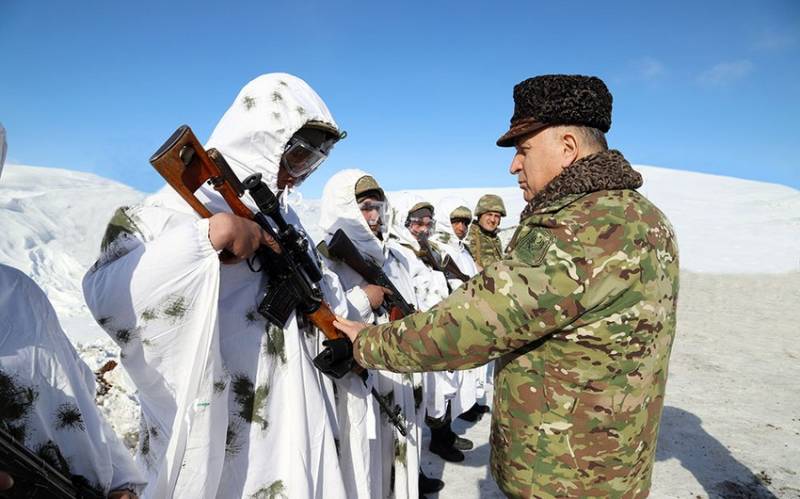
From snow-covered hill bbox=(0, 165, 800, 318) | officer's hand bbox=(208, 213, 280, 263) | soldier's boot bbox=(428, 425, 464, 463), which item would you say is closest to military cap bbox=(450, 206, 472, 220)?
snow-covered hill bbox=(0, 165, 800, 318)

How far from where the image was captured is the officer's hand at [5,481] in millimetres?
943

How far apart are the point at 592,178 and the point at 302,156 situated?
1216 millimetres

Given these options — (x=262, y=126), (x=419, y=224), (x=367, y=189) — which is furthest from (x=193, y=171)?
(x=419, y=224)

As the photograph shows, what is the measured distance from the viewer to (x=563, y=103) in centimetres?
152

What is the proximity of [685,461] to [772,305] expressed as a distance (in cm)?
958

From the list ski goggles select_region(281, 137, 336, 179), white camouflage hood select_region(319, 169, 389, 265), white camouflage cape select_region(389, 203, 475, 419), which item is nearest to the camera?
ski goggles select_region(281, 137, 336, 179)

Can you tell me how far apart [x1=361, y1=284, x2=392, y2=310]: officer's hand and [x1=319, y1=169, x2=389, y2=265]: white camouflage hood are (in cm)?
43

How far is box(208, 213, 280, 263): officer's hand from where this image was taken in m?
1.40

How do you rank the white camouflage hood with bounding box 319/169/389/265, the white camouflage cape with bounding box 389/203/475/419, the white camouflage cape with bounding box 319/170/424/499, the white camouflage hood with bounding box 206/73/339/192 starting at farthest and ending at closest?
the white camouflage cape with bounding box 389/203/475/419 → the white camouflage hood with bounding box 319/169/389/265 → the white camouflage cape with bounding box 319/170/424/499 → the white camouflage hood with bounding box 206/73/339/192

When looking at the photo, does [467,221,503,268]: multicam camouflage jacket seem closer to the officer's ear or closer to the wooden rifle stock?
the officer's ear

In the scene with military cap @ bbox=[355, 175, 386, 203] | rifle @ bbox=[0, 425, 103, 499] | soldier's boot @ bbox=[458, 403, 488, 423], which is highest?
military cap @ bbox=[355, 175, 386, 203]

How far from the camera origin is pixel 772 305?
36.3ft

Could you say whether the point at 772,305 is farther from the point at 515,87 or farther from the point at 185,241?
the point at 185,241

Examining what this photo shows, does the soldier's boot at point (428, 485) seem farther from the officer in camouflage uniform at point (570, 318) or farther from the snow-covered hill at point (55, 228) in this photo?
the snow-covered hill at point (55, 228)
